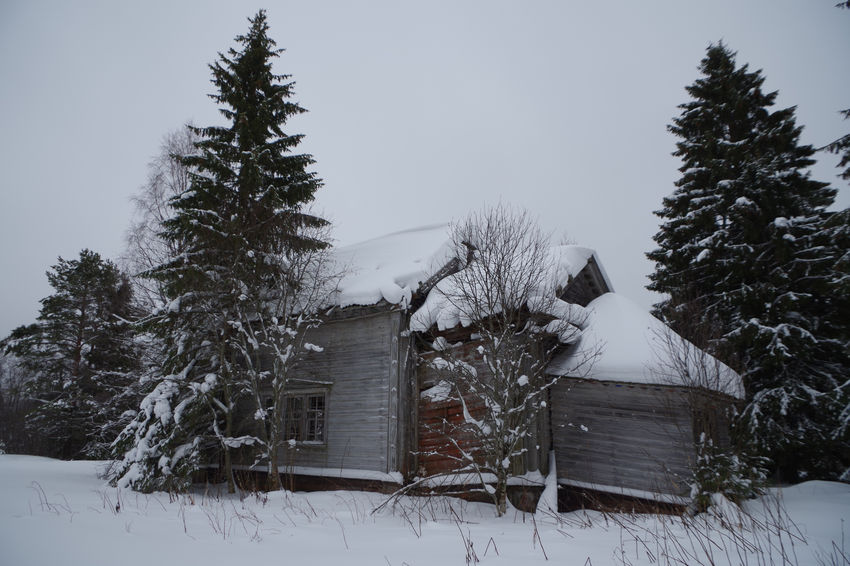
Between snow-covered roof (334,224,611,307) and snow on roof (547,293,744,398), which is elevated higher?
snow-covered roof (334,224,611,307)

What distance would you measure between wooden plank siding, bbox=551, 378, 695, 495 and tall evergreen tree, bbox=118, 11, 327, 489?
7217mm

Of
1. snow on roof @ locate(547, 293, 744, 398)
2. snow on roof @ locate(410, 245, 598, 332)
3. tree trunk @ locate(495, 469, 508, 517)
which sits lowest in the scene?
tree trunk @ locate(495, 469, 508, 517)

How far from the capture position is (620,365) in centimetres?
1024

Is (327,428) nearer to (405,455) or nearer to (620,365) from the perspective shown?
(405,455)

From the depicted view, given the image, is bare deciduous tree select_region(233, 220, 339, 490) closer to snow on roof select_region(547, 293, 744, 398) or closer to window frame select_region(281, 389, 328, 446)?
window frame select_region(281, 389, 328, 446)

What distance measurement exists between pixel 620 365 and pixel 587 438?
197 cm

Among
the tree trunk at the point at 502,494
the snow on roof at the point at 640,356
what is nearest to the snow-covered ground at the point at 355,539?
the tree trunk at the point at 502,494

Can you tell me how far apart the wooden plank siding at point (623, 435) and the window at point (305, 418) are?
20.8ft

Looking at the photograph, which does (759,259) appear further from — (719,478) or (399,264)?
(399,264)

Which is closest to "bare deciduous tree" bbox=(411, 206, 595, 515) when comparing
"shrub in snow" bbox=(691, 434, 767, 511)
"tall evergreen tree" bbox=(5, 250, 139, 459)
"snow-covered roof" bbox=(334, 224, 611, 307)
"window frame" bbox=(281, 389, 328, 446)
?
"snow-covered roof" bbox=(334, 224, 611, 307)

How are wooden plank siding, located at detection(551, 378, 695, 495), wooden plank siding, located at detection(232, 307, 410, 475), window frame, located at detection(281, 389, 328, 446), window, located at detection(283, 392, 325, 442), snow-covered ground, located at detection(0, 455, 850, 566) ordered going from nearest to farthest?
snow-covered ground, located at detection(0, 455, 850, 566) → wooden plank siding, located at detection(551, 378, 695, 495) → wooden plank siding, located at detection(232, 307, 410, 475) → window frame, located at detection(281, 389, 328, 446) → window, located at detection(283, 392, 325, 442)

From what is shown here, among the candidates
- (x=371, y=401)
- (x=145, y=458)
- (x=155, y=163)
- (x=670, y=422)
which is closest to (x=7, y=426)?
(x=155, y=163)

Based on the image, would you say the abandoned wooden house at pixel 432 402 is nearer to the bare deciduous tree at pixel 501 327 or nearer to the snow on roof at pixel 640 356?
the snow on roof at pixel 640 356

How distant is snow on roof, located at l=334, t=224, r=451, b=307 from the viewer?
36.1 feet
